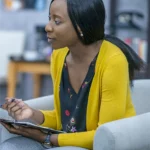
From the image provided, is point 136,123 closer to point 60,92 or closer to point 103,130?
point 103,130

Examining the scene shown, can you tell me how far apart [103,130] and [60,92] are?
35cm

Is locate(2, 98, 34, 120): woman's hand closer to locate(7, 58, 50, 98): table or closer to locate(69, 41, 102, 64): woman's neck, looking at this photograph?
locate(69, 41, 102, 64): woman's neck

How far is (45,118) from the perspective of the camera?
2148 millimetres

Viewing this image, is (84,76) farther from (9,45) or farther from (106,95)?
(9,45)

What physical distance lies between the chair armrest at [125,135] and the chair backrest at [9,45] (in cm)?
345

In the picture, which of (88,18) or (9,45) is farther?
(9,45)

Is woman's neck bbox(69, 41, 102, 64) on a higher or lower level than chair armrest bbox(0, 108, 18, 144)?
higher

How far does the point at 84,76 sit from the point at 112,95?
159 mm

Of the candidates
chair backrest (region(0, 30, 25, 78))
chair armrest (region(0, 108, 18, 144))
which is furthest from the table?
chair armrest (region(0, 108, 18, 144))

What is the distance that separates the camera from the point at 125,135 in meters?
→ 1.81

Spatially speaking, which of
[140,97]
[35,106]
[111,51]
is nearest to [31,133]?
[35,106]

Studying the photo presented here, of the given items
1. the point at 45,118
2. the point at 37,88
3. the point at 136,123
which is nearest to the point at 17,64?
the point at 37,88

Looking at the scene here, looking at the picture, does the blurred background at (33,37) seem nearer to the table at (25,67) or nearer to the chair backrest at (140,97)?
the table at (25,67)

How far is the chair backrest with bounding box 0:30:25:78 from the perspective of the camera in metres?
5.25
